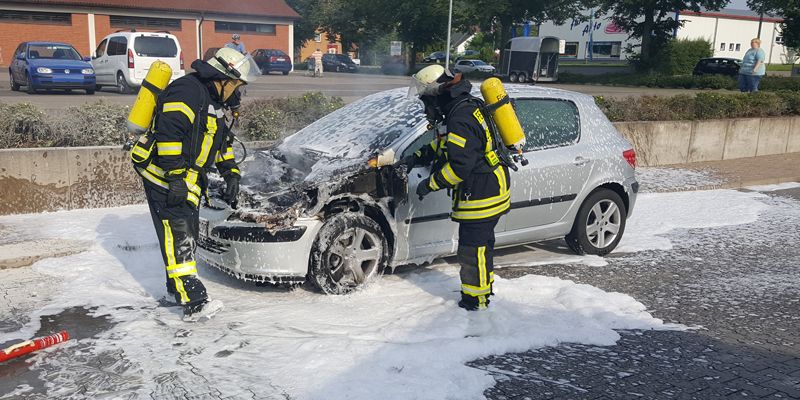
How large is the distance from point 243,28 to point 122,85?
25.8 meters

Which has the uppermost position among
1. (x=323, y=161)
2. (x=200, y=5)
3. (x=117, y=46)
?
(x=200, y=5)

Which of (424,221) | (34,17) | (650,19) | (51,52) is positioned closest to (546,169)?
(424,221)

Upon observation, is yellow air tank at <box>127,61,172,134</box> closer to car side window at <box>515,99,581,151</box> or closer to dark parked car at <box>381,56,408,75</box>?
car side window at <box>515,99,581,151</box>

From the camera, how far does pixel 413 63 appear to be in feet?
178

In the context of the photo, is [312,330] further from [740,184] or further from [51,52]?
[51,52]

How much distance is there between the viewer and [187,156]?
454cm

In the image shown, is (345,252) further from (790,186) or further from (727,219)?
(790,186)

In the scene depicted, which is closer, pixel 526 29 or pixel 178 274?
pixel 178 274

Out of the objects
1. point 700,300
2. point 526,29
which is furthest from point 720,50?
point 700,300

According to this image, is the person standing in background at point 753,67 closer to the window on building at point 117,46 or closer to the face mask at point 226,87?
the face mask at point 226,87

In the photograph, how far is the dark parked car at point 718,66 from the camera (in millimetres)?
40181

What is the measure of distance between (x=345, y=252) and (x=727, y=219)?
224 inches

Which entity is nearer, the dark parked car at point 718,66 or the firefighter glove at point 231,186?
the firefighter glove at point 231,186

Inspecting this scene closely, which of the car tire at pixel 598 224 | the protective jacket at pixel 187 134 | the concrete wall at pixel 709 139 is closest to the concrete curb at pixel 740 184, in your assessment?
the concrete wall at pixel 709 139
